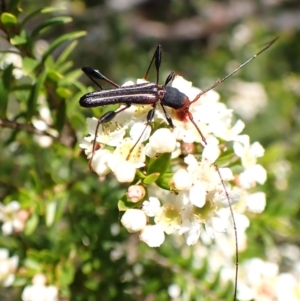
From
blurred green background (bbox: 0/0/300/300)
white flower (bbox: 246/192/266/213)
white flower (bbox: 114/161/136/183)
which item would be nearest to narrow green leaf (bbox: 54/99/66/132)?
blurred green background (bbox: 0/0/300/300)

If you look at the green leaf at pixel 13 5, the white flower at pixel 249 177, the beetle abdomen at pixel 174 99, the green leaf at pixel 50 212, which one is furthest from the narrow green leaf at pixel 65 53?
the white flower at pixel 249 177

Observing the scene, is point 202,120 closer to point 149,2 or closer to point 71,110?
point 71,110

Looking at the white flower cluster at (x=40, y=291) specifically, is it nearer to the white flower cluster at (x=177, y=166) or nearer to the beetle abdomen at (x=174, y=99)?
the white flower cluster at (x=177, y=166)

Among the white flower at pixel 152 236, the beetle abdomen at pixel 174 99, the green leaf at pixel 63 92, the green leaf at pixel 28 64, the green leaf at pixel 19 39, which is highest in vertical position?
the green leaf at pixel 19 39

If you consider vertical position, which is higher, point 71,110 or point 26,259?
point 71,110

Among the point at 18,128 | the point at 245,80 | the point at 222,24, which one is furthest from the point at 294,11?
the point at 18,128

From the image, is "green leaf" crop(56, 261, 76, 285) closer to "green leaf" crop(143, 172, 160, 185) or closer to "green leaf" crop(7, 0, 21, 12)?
"green leaf" crop(143, 172, 160, 185)
